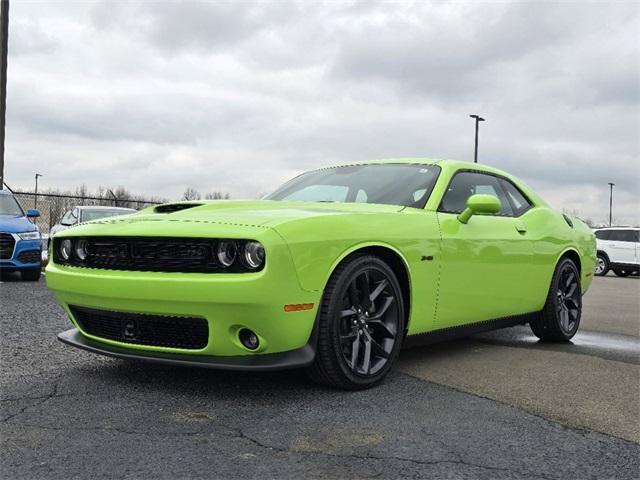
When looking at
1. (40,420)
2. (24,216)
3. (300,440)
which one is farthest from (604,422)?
(24,216)

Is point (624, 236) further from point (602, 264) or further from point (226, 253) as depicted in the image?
point (226, 253)

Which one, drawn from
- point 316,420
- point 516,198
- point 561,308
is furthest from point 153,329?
point 561,308

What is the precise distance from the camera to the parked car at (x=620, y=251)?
64.0 ft

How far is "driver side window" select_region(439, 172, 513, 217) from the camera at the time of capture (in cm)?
467

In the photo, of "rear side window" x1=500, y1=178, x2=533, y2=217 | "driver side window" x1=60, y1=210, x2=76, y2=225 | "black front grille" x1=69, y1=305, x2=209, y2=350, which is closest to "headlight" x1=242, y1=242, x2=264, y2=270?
"black front grille" x1=69, y1=305, x2=209, y2=350

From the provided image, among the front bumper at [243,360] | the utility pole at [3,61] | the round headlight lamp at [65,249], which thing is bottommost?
the front bumper at [243,360]

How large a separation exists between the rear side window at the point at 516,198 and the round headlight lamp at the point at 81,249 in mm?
3198

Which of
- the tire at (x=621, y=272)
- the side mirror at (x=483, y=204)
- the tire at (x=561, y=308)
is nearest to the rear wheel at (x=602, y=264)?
the tire at (x=621, y=272)

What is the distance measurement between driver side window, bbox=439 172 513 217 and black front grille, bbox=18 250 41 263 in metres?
7.05

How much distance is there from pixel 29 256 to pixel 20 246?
18 centimetres

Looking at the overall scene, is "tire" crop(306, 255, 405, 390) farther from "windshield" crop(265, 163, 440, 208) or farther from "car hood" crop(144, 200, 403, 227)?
"windshield" crop(265, 163, 440, 208)

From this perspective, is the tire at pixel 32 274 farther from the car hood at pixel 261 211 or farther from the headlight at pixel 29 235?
the car hood at pixel 261 211

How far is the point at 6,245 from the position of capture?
31.9 feet

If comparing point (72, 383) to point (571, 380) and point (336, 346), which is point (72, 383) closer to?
point (336, 346)
